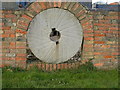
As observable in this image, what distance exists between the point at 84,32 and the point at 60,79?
170 centimetres

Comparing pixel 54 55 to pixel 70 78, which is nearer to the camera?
pixel 70 78

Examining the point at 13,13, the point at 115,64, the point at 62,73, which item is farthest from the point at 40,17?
the point at 115,64

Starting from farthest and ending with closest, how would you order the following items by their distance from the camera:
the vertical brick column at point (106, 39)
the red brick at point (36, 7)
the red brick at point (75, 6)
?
the vertical brick column at point (106, 39)
the red brick at point (75, 6)
the red brick at point (36, 7)

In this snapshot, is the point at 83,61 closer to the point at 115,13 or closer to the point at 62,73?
the point at 62,73

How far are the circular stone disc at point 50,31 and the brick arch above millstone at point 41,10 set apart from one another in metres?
0.09

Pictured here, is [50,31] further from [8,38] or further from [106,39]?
[106,39]

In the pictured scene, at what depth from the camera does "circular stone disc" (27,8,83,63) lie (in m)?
5.71

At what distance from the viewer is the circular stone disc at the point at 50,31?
571 centimetres

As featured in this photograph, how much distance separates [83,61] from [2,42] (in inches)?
79.8

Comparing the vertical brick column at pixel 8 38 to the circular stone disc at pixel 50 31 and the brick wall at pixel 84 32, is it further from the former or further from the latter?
the circular stone disc at pixel 50 31

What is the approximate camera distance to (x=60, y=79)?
4.70m

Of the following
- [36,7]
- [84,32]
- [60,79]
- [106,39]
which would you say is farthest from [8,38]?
[106,39]

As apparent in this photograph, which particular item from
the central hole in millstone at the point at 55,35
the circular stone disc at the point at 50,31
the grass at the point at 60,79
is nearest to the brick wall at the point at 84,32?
the circular stone disc at the point at 50,31

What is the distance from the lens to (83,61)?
19.3 feet
